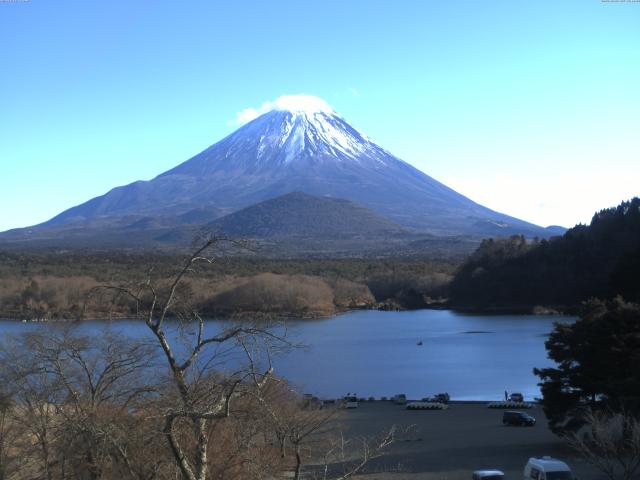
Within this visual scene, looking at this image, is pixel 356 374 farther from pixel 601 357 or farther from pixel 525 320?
pixel 525 320

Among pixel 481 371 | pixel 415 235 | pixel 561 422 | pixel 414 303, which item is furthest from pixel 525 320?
pixel 415 235

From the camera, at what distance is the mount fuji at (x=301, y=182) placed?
96562 mm

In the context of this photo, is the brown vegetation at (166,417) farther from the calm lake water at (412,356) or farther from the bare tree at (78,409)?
the calm lake water at (412,356)

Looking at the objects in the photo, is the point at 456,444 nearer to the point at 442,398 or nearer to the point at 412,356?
the point at 442,398

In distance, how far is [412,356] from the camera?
25.6m

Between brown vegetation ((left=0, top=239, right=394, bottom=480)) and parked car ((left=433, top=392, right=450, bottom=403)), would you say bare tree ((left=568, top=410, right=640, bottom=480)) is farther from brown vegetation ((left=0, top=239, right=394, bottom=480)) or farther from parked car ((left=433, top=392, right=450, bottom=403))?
parked car ((left=433, top=392, right=450, bottom=403))

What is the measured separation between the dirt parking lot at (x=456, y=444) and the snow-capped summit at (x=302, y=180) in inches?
3127

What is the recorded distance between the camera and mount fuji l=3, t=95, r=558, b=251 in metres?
96.6

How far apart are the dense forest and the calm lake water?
4620 mm

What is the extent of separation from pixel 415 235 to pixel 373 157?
83.8ft

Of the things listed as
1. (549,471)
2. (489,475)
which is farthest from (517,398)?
(549,471)

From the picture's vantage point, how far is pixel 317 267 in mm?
55625

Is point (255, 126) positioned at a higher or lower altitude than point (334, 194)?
higher

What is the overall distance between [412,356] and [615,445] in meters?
17.4
